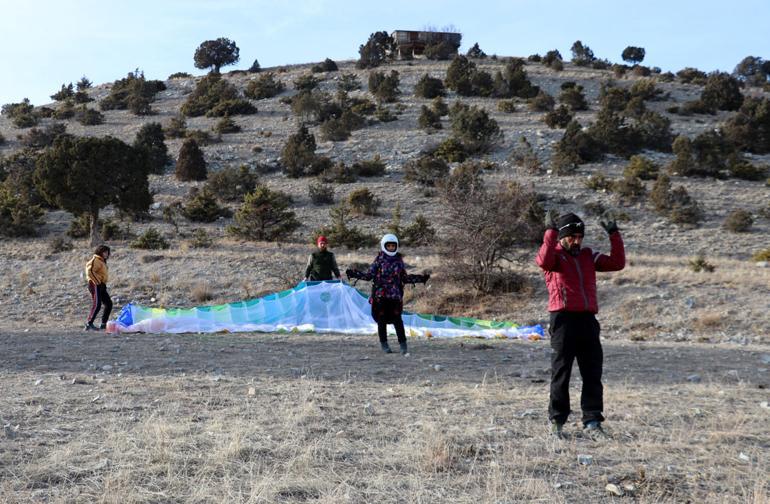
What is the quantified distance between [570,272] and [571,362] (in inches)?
25.3

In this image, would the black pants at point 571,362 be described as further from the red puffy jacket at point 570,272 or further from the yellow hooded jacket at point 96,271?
the yellow hooded jacket at point 96,271

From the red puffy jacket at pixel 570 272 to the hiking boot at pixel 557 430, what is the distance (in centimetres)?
82

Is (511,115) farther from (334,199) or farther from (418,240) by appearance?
(418,240)

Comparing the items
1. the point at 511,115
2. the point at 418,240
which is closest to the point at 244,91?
the point at 511,115

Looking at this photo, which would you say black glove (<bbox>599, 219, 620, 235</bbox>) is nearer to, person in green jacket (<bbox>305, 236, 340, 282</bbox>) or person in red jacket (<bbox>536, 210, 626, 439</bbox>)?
person in red jacket (<bbox>536, 210, 626, 439</bbox>)

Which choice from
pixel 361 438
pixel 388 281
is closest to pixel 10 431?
pixel 361 438

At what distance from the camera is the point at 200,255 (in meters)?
20.4

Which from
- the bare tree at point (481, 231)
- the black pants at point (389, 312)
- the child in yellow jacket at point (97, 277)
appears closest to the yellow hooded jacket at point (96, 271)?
the child in yellow jacket at point (97, 277)

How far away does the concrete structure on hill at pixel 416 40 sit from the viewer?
71062 millimetres

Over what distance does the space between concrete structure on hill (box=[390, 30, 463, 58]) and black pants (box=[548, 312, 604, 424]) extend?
67297 millimetres

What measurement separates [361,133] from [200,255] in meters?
24.3

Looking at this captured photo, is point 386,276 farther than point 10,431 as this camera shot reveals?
Yes

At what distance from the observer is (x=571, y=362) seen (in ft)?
16.8

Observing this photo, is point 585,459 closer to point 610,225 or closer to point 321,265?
point 610,225
